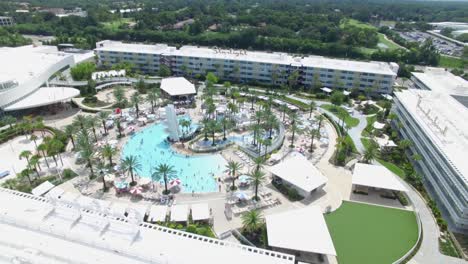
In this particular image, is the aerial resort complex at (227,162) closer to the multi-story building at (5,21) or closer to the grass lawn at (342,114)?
the grass lawn at (342,114)

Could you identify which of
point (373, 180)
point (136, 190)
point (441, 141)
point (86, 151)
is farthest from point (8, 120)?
point (441, 141)

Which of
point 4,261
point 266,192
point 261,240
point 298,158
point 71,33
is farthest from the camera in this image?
point 71,33

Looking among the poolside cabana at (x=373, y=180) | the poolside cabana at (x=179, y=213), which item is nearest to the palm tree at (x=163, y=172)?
the poolside cabana at (x=179, y=213)

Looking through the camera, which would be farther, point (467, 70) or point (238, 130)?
point (467, 70)

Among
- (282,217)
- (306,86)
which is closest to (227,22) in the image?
(306,86)

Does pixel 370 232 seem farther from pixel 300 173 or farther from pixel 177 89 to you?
pixel 177 89

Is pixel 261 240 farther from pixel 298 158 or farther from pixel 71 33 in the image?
→ pixel 71 33
